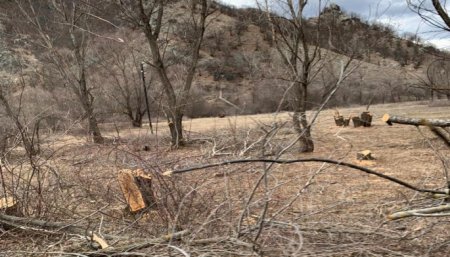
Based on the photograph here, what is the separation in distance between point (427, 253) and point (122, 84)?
29.9 metres

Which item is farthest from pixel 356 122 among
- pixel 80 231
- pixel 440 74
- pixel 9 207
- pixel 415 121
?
pixel 415 121

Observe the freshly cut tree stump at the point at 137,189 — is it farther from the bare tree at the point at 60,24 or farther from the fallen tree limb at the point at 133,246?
the bare tree at the point at 60,24

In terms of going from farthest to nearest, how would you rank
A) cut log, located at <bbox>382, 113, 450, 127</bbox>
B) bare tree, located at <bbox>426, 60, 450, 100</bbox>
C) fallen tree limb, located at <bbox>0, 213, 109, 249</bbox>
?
bare tree, located at <bbox>426, 60, 450, 100</bbox> → fallen tree limb, located at <bbox>0, 213, 109, 249</bbox> → cut log, located at <bbox>382, 113, 450, 127</bbox>

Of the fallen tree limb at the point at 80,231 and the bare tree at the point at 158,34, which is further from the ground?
the bare tree at the point at 158,34

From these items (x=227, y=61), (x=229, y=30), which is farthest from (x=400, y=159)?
(x=229, y=30)

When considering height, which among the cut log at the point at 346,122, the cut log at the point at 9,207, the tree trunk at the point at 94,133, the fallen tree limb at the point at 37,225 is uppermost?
the tree trunk at the point at 94,133

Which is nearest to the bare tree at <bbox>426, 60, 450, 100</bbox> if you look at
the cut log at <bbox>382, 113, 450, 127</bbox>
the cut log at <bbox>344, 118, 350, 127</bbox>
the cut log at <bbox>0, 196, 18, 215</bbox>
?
the cut log at <bbox>344, 118, 350, 127</bbox>

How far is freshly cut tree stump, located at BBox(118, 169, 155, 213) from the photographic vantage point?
6270mm

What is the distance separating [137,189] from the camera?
21.1ft

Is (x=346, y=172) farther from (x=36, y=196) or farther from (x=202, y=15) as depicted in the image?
(x=202, y=15)

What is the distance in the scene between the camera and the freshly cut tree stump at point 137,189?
627 cm

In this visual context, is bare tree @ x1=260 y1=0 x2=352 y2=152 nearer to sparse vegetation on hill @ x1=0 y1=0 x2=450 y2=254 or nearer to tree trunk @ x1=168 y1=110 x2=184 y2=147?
sparse vegetation on hill @ x1=0 y1=0 x2=450 y2=254

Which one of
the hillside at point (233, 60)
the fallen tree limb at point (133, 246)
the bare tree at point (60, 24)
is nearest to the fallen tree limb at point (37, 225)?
the fallen tree limb at point (133, 246)

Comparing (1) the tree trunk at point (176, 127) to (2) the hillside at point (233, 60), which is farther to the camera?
(1) the tree trunk at point (176, 127)
